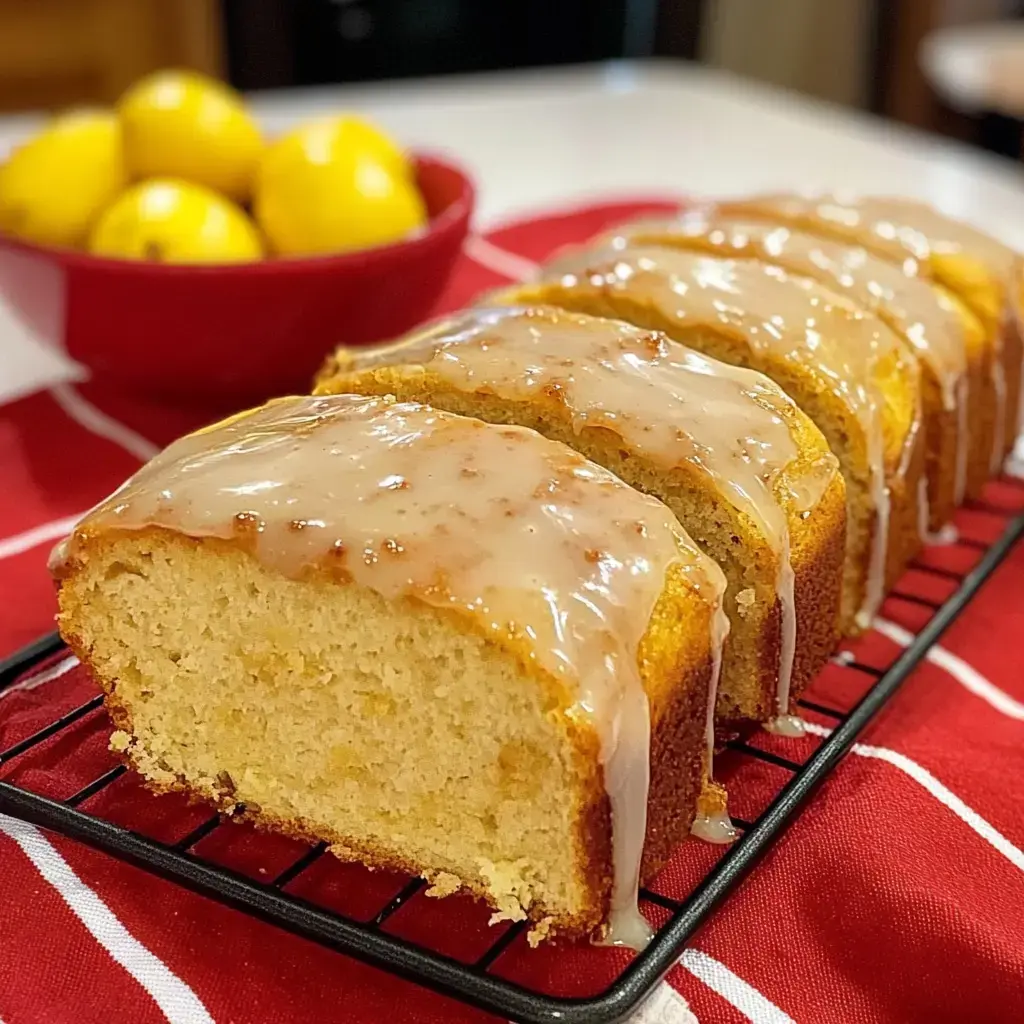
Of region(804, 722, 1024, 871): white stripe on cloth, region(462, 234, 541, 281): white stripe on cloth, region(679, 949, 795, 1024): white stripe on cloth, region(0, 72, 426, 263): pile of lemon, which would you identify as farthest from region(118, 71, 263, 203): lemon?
region(679, 949, 795, 1024): white stripe on cloth

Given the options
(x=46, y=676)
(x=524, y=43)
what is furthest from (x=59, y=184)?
(x=524, y=43)

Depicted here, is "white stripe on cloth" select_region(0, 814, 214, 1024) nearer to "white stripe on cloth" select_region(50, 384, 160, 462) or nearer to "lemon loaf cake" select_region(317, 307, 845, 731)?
"lemon loaf cake" select_region(317, 307, 845, 731)

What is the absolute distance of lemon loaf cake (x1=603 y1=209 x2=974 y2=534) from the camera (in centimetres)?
140

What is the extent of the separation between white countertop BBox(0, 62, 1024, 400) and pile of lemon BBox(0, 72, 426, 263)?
65 centimetres

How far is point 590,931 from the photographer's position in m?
0.93

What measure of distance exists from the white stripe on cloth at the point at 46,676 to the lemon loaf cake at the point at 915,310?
0.75 m

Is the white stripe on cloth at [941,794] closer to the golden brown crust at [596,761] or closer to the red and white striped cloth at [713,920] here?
the red and white striped cloth at [713,920]

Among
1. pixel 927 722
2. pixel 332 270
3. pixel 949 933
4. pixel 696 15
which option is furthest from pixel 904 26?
pixel 949 933

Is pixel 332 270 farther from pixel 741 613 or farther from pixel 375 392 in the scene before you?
pixel 741 613

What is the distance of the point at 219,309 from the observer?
154 cm

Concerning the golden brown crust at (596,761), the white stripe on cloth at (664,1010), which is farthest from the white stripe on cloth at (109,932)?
the white stripe on cloth at (664,1010)

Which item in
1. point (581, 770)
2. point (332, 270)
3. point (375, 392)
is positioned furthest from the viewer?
point (332, 270)

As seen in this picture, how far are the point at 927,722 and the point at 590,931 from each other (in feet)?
1.44

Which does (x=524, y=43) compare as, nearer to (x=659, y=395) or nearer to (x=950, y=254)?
(x=950, y=254)
